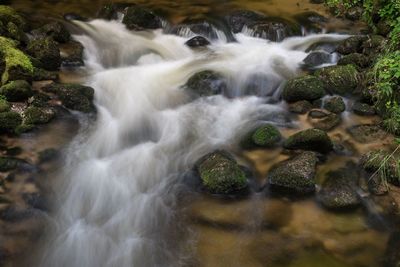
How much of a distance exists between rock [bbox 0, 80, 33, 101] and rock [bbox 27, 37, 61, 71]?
1.30 m

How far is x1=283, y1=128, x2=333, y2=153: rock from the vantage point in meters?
6.80

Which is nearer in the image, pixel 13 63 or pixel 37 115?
pixel 37 115

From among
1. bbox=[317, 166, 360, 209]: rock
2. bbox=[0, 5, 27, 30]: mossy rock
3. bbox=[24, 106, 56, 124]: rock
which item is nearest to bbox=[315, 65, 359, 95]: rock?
bbox=[317, 166, 360, 209]: rock

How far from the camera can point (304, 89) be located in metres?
8.21

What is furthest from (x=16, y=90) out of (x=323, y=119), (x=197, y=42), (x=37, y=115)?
(x=323, y=119)

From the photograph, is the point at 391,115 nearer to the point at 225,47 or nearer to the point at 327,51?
the point at 327,51

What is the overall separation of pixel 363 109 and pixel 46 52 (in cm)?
640

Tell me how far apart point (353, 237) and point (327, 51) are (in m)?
5.94

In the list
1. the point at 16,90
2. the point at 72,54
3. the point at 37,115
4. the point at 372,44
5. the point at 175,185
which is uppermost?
the point at 372,44

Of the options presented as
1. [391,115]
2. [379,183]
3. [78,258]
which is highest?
[391,115]

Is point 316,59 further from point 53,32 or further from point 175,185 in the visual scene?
point 53,32

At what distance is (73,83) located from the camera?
28.5 feet

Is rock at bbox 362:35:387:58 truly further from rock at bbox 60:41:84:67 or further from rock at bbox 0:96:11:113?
rock at bbox 0:96:11:113

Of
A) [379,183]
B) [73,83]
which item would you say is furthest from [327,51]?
[73,83]
